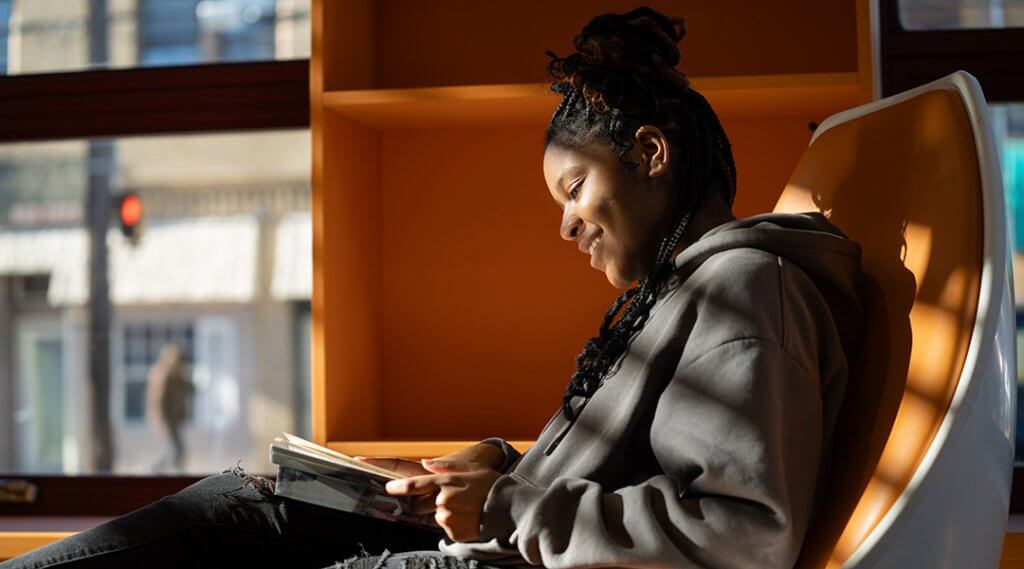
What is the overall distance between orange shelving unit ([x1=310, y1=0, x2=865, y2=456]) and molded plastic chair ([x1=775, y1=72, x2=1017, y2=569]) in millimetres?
944

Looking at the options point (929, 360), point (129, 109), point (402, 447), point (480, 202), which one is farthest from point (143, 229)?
point (929, 360)

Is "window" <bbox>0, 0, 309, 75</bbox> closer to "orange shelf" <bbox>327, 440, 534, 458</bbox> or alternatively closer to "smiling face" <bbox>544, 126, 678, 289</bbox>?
"orange shelf" <bbox>327, 440, 534, 458</bbox>

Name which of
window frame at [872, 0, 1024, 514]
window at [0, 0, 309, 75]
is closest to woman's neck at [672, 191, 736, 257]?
window frame at [872, 0, 1024, 514]

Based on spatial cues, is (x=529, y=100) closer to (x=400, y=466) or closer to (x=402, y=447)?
(x=402, y=447)

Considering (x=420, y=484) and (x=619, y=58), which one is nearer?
(x=420, y=484)

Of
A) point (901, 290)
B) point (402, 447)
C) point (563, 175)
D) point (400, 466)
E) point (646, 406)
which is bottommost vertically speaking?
point (402, 447)

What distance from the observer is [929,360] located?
0.99m

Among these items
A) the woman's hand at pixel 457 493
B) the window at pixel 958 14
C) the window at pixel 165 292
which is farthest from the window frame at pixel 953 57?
the woman's hand at pixel 457 493

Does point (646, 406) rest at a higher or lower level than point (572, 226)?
lower

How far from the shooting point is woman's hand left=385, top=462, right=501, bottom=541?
3.33 ft

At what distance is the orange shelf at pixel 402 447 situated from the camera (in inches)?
72.7

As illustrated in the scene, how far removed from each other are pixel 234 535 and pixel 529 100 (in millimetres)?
979

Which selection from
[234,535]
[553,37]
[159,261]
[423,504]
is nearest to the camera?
[423,504]

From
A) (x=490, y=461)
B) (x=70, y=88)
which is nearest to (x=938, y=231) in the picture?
(x=490, y=461)
